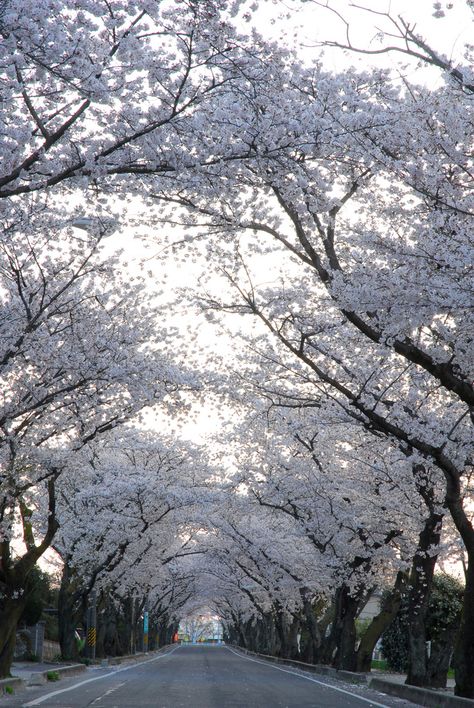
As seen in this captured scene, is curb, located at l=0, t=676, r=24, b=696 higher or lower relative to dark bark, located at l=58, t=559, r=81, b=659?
lower

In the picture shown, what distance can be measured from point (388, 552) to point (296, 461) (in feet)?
15.2

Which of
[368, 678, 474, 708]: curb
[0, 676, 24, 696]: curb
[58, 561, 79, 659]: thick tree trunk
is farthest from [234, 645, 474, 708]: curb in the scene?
[58, 561, 79, 659]: thick tree trunk

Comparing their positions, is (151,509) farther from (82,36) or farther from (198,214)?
(82,36)

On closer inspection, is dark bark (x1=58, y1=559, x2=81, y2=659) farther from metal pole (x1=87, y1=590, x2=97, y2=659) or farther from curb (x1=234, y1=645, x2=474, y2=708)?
curb (x1=234, y1=645, x2=474, y2=708)

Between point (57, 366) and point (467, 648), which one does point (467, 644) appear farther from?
point (57, 366)

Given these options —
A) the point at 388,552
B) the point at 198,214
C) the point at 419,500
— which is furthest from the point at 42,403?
the point at 388,552

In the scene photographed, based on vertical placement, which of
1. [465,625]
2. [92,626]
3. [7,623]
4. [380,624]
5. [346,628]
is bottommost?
Answer: [7,623]

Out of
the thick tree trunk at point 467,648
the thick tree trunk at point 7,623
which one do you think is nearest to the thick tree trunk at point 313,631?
the thick tree trunk at point 7,623

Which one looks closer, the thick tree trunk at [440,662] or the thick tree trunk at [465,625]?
the thick tree trunk at [465,625]

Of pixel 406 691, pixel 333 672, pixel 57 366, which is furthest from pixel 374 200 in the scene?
pixel 333 672

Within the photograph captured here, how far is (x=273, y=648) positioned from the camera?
2330 inches

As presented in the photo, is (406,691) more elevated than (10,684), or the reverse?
(406,691)

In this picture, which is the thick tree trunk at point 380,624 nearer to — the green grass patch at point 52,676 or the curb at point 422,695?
the curb at point 422,695

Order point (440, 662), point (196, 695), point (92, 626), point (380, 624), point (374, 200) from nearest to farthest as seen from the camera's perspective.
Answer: point (374, 200), point (196, 695), point (380, 624), point (440, 662), point (92, 626)
